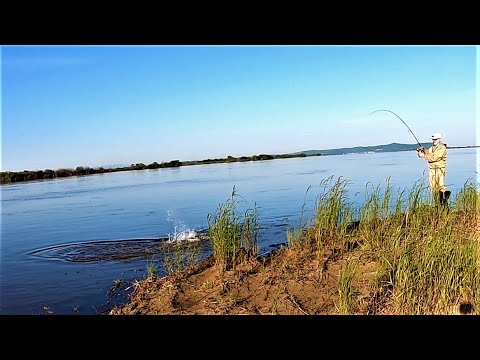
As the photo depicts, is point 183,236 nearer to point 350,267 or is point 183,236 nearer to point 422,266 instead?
point 350,267

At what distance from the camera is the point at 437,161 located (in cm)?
744

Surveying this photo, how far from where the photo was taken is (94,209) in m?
14.4

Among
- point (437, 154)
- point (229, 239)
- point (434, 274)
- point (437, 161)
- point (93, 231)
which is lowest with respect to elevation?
point (93, 231)

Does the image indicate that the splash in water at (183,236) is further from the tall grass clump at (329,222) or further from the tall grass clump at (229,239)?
the tall grass clump at (329,222)

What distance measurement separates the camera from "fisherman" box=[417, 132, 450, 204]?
7.42m

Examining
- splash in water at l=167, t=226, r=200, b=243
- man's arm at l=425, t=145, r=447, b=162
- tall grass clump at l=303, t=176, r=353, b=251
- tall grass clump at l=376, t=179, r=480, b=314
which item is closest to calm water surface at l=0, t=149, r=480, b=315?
splash in water at l=167, t=226, r=200, b=243

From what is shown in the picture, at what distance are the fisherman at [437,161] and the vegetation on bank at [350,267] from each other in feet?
1.61

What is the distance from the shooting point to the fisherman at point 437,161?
24.3ft

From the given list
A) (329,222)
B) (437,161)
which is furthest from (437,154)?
(329,222)

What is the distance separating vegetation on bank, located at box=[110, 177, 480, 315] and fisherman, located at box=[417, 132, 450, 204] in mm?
491

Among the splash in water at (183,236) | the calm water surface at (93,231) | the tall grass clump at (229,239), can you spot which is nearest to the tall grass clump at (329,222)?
the tall grass clump at (229,239)

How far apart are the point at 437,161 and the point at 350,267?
12.9 feet
